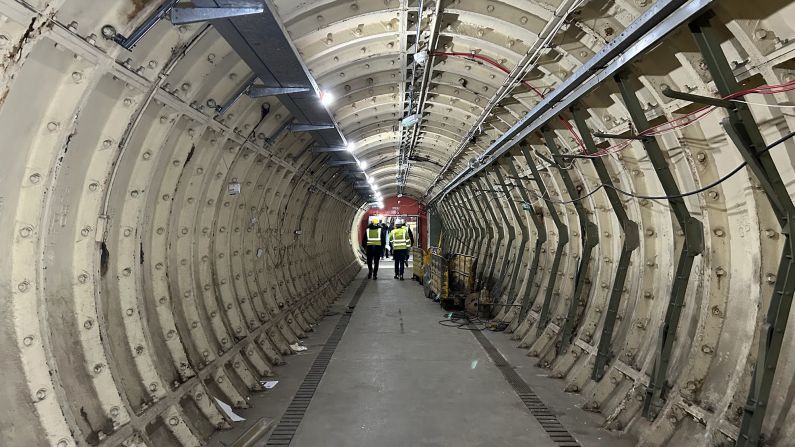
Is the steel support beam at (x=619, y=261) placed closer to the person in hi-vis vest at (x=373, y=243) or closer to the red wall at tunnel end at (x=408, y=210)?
the person in hi-vis vest at (x=373, y=243)

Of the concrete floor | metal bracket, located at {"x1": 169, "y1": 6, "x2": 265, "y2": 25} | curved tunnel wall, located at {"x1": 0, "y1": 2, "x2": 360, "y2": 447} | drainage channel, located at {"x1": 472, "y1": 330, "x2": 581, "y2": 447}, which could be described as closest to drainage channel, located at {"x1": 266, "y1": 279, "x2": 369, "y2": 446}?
the concrete floor

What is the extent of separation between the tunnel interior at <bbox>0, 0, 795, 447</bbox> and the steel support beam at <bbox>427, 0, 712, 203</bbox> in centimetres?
2

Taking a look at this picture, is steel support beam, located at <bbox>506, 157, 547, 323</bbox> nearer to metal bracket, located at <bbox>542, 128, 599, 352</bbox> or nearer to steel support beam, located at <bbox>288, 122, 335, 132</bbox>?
metal bracket, located at <bbox>542, 128, 599, 352</bbox>

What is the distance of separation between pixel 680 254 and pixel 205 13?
4393 mm

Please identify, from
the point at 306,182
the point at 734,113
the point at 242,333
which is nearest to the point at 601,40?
the point at 734,113

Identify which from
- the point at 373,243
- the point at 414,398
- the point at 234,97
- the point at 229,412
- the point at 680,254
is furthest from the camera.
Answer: the point at 373,243

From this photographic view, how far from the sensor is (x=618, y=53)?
3.81 m

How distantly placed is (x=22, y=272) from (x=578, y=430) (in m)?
4.67

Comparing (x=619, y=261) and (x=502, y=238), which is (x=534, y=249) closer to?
(x=502, y=238)

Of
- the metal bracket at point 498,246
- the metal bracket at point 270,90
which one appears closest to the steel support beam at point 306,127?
the metal bracket at point 270,90

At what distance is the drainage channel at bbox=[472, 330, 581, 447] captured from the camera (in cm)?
454

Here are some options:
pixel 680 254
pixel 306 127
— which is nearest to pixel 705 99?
pixel 680 254

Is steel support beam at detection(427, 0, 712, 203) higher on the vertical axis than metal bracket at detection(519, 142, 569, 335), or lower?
higher

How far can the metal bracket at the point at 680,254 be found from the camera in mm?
4000
